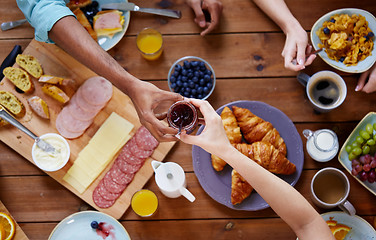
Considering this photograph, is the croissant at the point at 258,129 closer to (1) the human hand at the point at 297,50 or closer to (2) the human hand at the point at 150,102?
(1) the human hand at the point at 297,50

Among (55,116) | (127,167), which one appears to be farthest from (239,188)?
(55,116)

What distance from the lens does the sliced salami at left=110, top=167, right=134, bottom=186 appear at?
1842mm

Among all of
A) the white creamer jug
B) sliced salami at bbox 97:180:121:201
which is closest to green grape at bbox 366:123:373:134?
the white creamer jug

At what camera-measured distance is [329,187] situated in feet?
5.87

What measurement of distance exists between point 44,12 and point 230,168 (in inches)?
44.2

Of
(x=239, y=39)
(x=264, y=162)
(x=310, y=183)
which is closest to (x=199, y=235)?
(x=264, y=162)

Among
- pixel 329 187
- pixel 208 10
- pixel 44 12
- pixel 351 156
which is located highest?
pixel 44 12

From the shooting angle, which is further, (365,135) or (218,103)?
(218,103)

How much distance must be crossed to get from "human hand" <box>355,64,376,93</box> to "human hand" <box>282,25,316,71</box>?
302mm

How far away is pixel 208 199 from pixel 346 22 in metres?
1.10

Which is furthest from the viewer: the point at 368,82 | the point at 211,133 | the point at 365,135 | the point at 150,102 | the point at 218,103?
the point at 218,103

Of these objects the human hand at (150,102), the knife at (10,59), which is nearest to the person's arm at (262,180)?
the human hand at (150,102)

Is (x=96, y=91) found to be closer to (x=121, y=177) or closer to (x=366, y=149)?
(x=121, y=177)

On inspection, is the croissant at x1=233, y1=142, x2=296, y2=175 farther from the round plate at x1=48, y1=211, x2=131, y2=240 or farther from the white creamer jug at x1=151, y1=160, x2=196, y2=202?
the round plate at x1=48, y1=211, x2=131, y2=240
